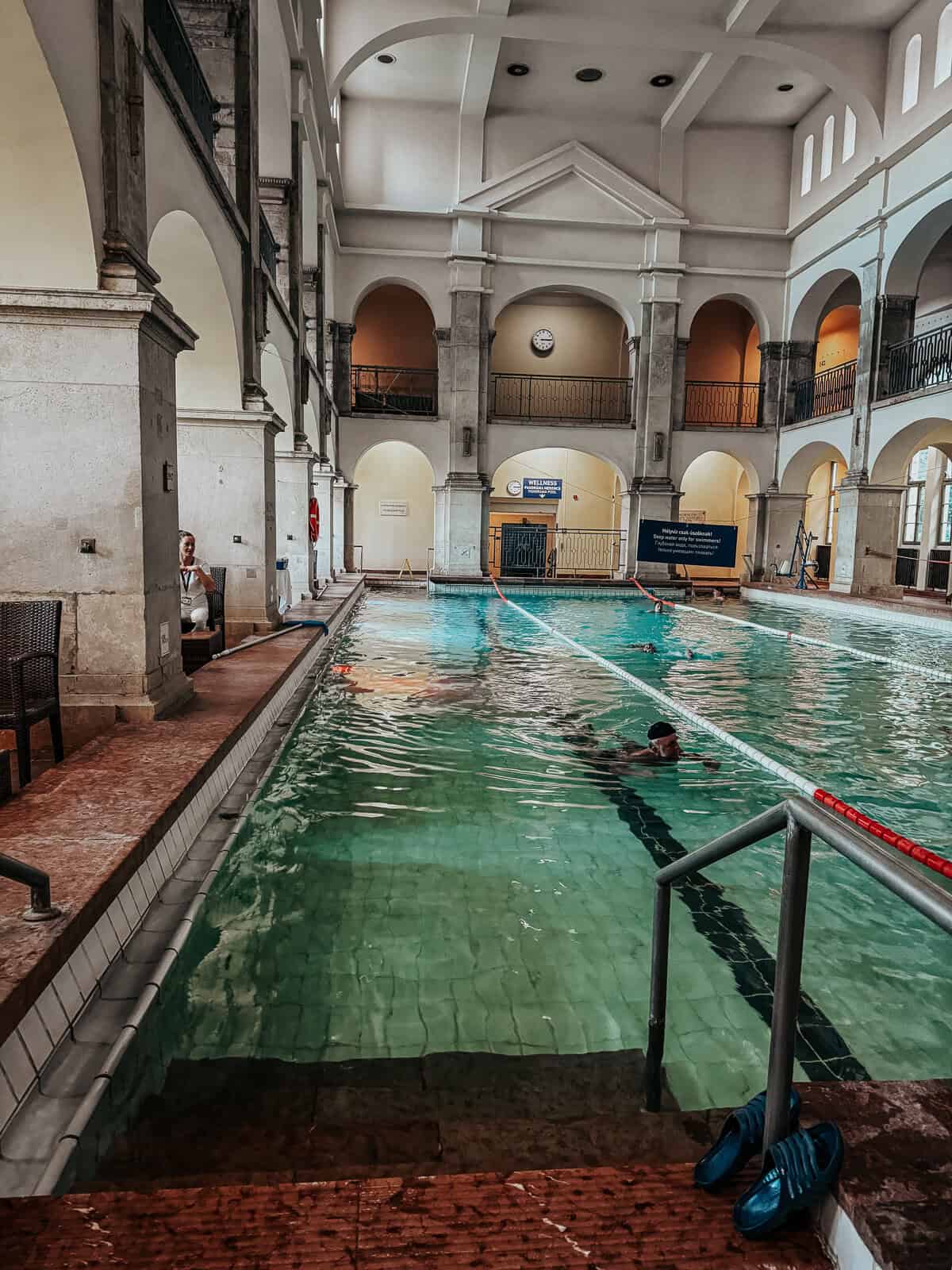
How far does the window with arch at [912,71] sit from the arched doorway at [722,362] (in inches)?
373

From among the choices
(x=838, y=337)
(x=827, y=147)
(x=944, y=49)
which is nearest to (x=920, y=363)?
(x=944, y=49)

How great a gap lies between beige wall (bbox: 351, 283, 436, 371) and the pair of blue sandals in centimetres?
2765

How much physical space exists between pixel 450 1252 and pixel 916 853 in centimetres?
144

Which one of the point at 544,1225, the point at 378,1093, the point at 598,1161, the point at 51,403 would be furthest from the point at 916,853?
the point at 51,403

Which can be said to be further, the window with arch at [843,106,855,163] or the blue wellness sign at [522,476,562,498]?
the blue wellness sign at [522,476,562,498]

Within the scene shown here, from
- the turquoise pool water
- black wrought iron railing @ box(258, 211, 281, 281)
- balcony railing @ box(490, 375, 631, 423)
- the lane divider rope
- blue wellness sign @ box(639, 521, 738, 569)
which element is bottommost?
the turquoise pool water

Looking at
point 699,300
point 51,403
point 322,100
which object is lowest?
point 51,403

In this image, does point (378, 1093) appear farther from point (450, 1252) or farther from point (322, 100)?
point (322, 100)

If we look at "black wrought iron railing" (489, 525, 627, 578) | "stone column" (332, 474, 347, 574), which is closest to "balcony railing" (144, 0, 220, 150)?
"stone column" (332, 474, 347, 574)

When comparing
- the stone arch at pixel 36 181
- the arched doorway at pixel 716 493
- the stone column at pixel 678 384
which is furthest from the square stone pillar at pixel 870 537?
the stone arch at pixel 36 181

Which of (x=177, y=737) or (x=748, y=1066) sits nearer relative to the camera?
(x=748, y=1066)

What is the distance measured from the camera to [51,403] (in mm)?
5082

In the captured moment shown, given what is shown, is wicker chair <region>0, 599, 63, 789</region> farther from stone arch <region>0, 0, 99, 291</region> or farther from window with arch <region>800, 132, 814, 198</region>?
window with arch <region>800, 132, 814, 198</region>

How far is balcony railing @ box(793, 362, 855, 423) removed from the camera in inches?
885
